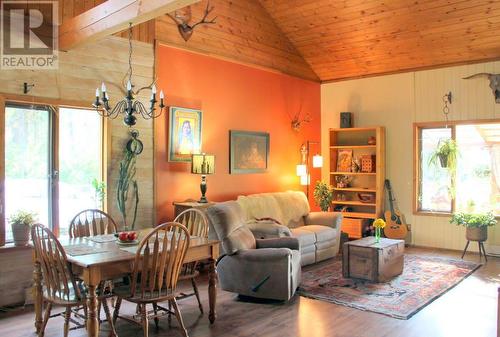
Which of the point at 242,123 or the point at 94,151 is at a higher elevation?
the point at 242,123

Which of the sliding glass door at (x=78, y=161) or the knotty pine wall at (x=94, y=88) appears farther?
the sliding glass door at (x=78, y=161)

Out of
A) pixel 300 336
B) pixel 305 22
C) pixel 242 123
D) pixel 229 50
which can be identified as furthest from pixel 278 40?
pixel 300 336

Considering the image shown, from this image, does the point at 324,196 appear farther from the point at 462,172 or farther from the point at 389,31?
the point at 389,31

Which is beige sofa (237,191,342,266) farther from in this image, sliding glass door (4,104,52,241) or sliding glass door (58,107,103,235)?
sliding glass door (4,104,52,241)

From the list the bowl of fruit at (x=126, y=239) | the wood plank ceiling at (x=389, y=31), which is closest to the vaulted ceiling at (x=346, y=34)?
the wood plank ceiling at (x=389, y=31)

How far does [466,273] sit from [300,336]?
2941 millimetres

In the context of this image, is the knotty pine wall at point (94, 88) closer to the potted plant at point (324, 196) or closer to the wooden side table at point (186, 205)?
the wooden side table at point (186, 205)

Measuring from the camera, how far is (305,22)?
22.6 feet

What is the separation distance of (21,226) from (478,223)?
18.2ft

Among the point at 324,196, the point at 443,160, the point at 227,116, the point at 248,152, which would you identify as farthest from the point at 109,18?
the point at 443,160

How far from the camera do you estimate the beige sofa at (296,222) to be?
17.5 feet

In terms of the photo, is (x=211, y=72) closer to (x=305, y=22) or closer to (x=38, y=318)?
(x=305, y=22)

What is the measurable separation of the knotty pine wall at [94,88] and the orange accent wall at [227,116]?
18cm

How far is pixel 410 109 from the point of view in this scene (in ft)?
24.2
